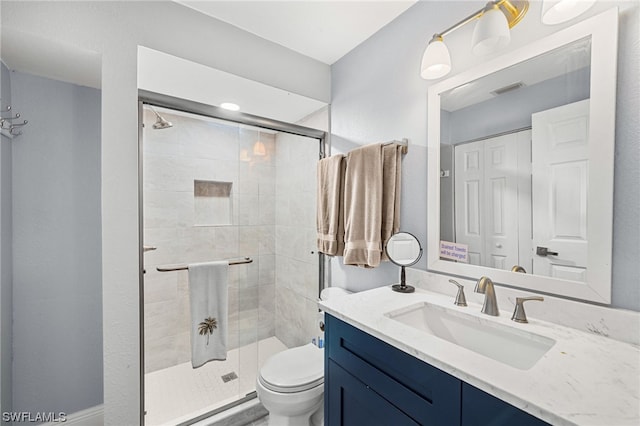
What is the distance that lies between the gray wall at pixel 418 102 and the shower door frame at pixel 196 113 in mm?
155

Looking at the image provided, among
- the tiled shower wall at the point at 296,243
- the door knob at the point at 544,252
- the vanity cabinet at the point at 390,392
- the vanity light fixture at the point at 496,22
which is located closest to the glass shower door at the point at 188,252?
the tiled shower wall at the point at 296,243

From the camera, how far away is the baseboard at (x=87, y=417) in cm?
157

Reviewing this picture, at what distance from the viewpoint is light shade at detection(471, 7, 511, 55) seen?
3.09 feet

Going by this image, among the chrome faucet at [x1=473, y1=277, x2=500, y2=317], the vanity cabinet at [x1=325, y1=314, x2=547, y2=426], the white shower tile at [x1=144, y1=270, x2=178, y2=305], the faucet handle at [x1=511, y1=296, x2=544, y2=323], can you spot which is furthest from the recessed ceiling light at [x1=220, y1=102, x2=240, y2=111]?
the faucet handle at [x1=511, y1=296, x2=544, y2=323]

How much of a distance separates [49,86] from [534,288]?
259 cm

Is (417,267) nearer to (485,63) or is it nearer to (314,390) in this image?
(314,390)

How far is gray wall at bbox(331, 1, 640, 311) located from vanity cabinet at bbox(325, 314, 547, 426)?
595 mm

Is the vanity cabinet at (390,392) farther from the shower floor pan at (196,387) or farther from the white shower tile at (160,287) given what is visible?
the white shower tile at (160,287)

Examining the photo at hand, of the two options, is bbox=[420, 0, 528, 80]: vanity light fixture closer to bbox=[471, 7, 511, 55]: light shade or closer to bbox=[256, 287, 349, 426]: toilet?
bbox=[471, 7, 511, 55]: light shade

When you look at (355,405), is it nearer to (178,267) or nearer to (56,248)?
(178,267)

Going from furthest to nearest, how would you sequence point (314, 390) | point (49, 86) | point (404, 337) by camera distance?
1. point (49, 86)
2. point (314, 390)
3. point (404, 337)

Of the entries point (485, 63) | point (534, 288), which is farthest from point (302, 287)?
point (485, 63)

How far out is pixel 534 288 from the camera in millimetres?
988

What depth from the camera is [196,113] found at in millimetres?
1635
